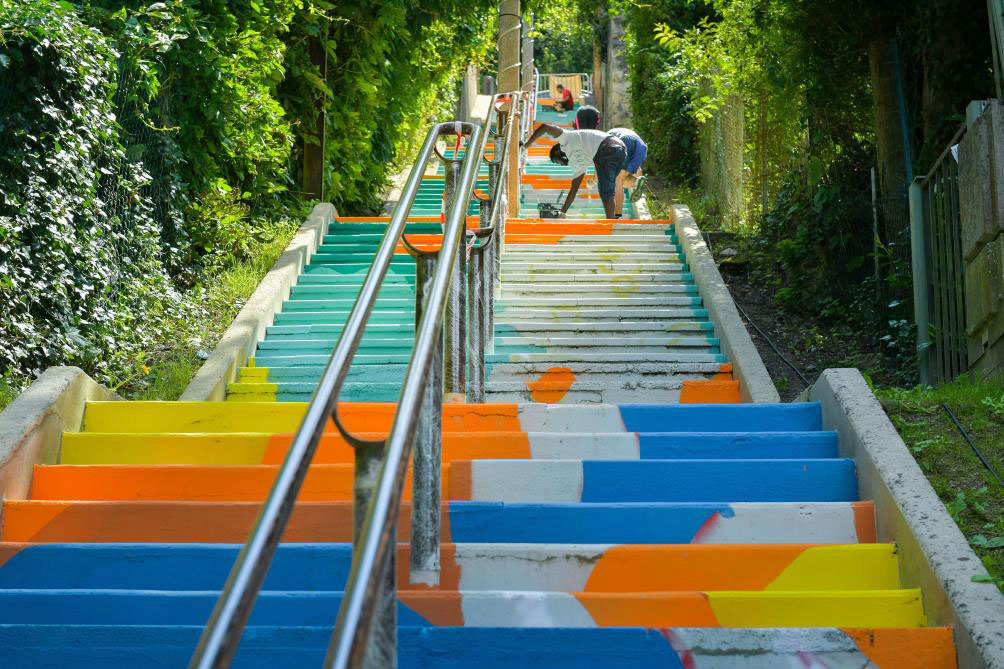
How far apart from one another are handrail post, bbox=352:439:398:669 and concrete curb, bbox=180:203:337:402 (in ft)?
12.9

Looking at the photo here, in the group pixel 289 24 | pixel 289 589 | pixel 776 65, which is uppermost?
pixel 289 24

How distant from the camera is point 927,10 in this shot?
24.5 ft

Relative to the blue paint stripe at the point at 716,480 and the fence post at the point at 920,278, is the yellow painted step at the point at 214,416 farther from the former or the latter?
the fence post at the point at 920,278

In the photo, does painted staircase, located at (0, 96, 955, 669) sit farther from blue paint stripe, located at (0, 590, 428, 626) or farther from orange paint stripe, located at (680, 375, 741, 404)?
orange paint stripe, located at (680, 375, 741, 404)

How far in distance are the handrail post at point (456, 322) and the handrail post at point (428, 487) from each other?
1236mm

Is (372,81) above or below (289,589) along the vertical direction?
above

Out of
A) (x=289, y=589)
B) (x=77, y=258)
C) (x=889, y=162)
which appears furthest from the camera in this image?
(x=889, y=162)

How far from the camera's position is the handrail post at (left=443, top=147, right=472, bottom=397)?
171 inches

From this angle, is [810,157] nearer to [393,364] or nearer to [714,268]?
[714,268]

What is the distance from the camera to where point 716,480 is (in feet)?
12.4

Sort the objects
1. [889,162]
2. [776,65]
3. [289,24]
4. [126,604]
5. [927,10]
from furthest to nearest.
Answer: [289,24]
[776,65]
[889,162]
[927,10]
[126,604]

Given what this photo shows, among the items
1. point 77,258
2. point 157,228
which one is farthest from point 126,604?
point 157,228

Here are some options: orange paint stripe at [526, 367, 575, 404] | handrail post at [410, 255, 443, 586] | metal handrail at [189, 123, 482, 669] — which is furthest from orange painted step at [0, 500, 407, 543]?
orange paint stripe at [526, 367, 575, 404]

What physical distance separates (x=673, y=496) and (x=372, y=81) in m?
8.84
